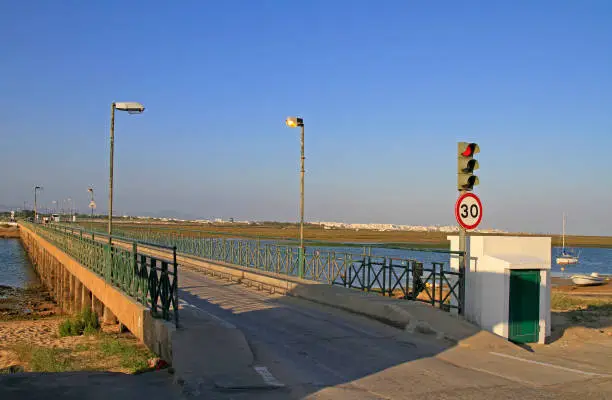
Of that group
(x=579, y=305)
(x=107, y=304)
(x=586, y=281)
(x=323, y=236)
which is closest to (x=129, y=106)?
(x=107, y=304)

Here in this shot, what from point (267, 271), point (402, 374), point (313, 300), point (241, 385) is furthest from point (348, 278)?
point (241, 385)

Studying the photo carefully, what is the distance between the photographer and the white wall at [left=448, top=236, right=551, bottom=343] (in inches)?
404

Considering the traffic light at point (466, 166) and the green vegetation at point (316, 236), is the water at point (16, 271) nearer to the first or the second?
the green vegetation at point (316, 236)

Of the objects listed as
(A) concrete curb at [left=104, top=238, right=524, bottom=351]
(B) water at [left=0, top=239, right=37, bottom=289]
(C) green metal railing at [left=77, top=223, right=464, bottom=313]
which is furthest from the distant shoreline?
(B) water at [left=0, top=239, right=37, bottom=289]

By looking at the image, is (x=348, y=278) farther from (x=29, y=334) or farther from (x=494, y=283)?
(x=29, y=334)

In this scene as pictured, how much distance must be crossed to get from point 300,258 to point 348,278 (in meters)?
2.55

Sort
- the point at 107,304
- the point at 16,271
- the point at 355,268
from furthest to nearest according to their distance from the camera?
the point at 16,271
the point at 355,268
the point at 107,304

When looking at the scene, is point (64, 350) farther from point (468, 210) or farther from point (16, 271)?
point (16, 271)

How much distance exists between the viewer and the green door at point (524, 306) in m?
10.4

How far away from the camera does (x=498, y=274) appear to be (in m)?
10.3

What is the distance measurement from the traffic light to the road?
9.69 ft

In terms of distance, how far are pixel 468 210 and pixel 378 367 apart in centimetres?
406

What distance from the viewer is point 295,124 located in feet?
59.3

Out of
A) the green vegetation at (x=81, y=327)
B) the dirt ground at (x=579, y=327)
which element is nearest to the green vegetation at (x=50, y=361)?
the green vegetation at (x=81, y=327)
